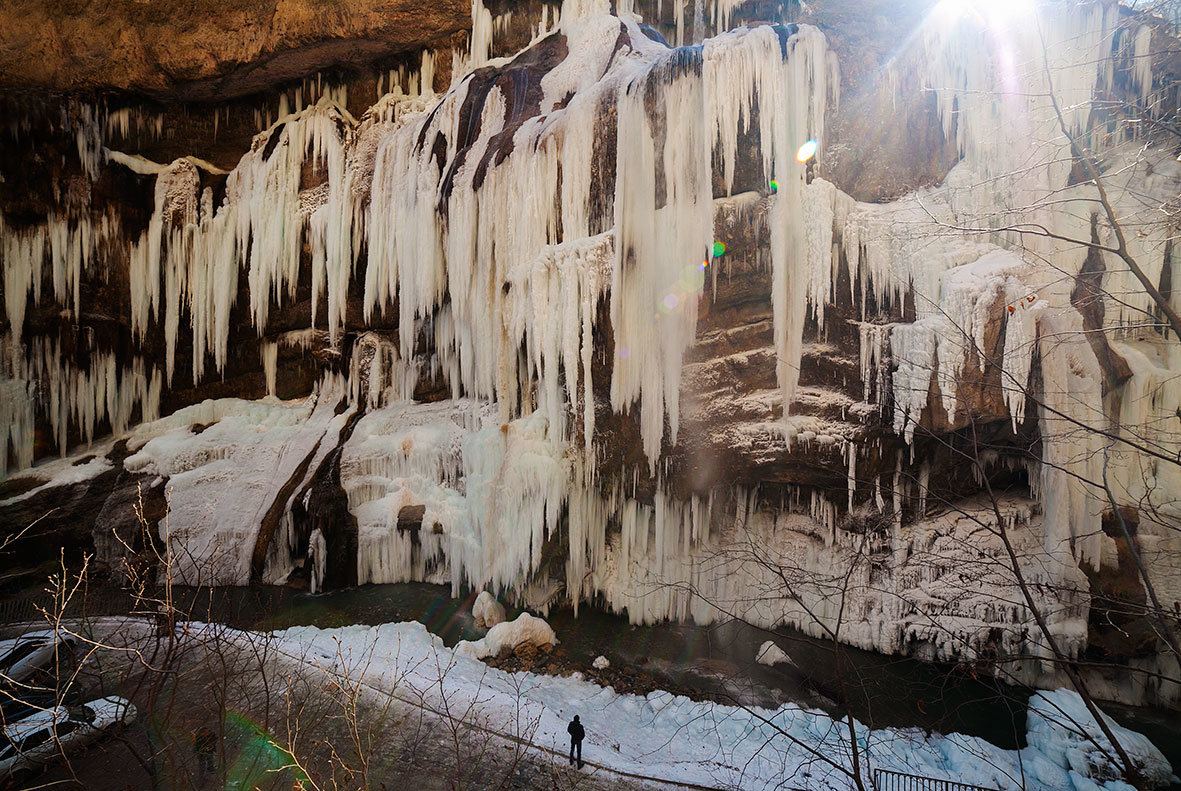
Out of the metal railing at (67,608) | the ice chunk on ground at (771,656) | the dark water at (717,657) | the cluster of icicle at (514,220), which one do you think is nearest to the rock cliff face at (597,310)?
the cluster of icicle at (514,220)

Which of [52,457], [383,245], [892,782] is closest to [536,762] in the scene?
[892,782]

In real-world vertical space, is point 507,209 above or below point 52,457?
above

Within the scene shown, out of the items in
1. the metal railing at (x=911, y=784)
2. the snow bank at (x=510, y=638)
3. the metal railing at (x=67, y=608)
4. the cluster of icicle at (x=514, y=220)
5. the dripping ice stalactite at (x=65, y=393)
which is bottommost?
the metal railing at (x=911, y=784)

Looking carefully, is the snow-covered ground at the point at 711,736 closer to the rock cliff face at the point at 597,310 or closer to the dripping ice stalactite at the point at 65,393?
the rock cliff face at the point at 597,310

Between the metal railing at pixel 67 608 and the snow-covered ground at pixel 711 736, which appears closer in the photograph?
the snow-covered ground at pixel 711 736

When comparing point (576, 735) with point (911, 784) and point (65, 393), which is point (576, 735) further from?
point (65, 393)

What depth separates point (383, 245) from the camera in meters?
14.9

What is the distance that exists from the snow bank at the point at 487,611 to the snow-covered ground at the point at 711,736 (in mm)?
1381

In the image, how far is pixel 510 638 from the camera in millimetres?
11375

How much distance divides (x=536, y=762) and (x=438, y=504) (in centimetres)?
738

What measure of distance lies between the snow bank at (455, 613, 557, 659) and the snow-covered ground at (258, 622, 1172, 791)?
329 millimetres

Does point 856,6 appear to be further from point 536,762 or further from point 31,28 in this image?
point 31,28

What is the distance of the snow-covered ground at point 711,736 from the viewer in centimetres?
789

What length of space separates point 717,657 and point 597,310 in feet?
23.2
